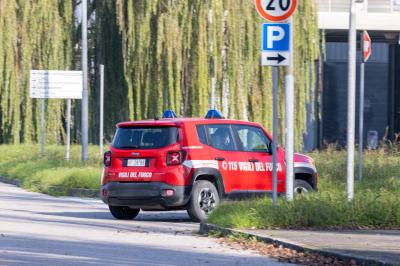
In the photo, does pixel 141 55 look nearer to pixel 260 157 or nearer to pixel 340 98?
pixel 260 157

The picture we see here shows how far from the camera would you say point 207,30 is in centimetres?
3328

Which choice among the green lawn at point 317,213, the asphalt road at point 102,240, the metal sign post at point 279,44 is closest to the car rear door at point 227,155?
the asphalt road at point 102,240

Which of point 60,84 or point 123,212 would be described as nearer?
point 123,212

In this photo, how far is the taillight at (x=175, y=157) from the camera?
17.7 meters

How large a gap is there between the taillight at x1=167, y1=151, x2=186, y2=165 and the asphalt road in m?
0.98

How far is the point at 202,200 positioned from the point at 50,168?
42.3 feet

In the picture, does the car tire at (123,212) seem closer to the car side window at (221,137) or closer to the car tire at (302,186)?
the car side window at (221,137)

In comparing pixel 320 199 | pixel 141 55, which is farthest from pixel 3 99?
pixel 320 199

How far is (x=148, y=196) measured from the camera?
57.6 feet

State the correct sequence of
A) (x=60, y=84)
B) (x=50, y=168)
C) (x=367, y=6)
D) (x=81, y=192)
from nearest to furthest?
(x=81, y=192), (x=50, y=168), (x=60, y=84), (x=367, y=6)

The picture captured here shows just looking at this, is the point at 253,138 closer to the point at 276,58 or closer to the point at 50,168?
the point at 276,58

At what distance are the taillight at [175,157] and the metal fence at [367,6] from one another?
98.5 feet

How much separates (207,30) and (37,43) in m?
6.50

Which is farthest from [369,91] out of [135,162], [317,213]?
[317,213]
